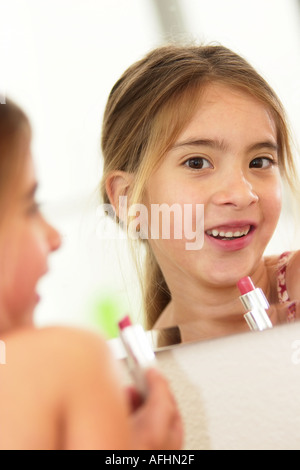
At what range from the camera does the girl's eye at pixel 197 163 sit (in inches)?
12.1

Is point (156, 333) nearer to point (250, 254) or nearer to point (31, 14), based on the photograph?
point (250, 254)

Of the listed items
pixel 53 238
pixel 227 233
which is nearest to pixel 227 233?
pixel 227 233

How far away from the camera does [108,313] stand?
288mm

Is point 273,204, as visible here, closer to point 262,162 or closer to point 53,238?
point 262,162

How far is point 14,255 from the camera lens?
0.71ft

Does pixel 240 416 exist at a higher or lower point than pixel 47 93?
lower

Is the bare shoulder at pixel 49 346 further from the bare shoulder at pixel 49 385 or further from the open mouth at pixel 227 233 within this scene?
the open mouth at pixel 227 233

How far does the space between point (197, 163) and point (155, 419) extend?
139mm

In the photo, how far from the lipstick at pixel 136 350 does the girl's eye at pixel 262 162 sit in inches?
4.4

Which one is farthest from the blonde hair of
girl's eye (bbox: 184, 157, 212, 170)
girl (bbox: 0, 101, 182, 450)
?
girl's eye (bbox: 184, 157, 212, 170)

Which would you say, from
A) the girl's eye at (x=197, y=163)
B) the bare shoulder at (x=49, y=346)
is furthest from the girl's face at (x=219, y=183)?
the bare shoulder at (x=49, y=346)

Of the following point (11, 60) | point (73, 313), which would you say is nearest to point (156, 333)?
point (73, 313)

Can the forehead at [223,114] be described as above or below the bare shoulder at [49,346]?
above

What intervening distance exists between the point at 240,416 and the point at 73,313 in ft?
0.34
